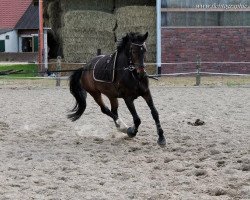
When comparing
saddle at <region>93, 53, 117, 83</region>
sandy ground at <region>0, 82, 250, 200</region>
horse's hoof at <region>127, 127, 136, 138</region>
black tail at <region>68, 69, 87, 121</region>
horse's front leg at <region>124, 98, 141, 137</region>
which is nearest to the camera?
sandy ground at <region>0, 82, 250, 200</region>

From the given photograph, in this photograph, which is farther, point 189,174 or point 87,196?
point 189,174

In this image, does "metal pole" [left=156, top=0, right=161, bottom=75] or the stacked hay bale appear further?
the stacked hay bale

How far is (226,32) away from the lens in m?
21.9

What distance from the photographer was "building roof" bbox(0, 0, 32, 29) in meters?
43.5

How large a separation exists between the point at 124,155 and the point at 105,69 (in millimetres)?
1979

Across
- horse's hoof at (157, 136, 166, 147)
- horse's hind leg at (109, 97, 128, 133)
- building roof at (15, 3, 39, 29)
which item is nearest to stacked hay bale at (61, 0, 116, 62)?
horse's hind leg at (109, 97, 128, 133)

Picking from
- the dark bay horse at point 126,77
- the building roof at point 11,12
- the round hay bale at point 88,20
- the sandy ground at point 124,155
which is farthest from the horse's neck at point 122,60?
the building roof at point 11,12

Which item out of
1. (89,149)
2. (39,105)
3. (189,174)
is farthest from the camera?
(39,105)

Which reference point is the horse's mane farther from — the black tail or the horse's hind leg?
the black tail

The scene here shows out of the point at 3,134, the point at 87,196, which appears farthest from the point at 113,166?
the point at 3,134

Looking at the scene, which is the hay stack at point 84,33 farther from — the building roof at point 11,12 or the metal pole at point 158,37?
the building roof at point 11,12

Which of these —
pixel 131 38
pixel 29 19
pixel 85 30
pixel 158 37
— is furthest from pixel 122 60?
pixel 29 19

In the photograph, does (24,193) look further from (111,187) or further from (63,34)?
(63,34)

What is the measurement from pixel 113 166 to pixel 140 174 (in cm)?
55
